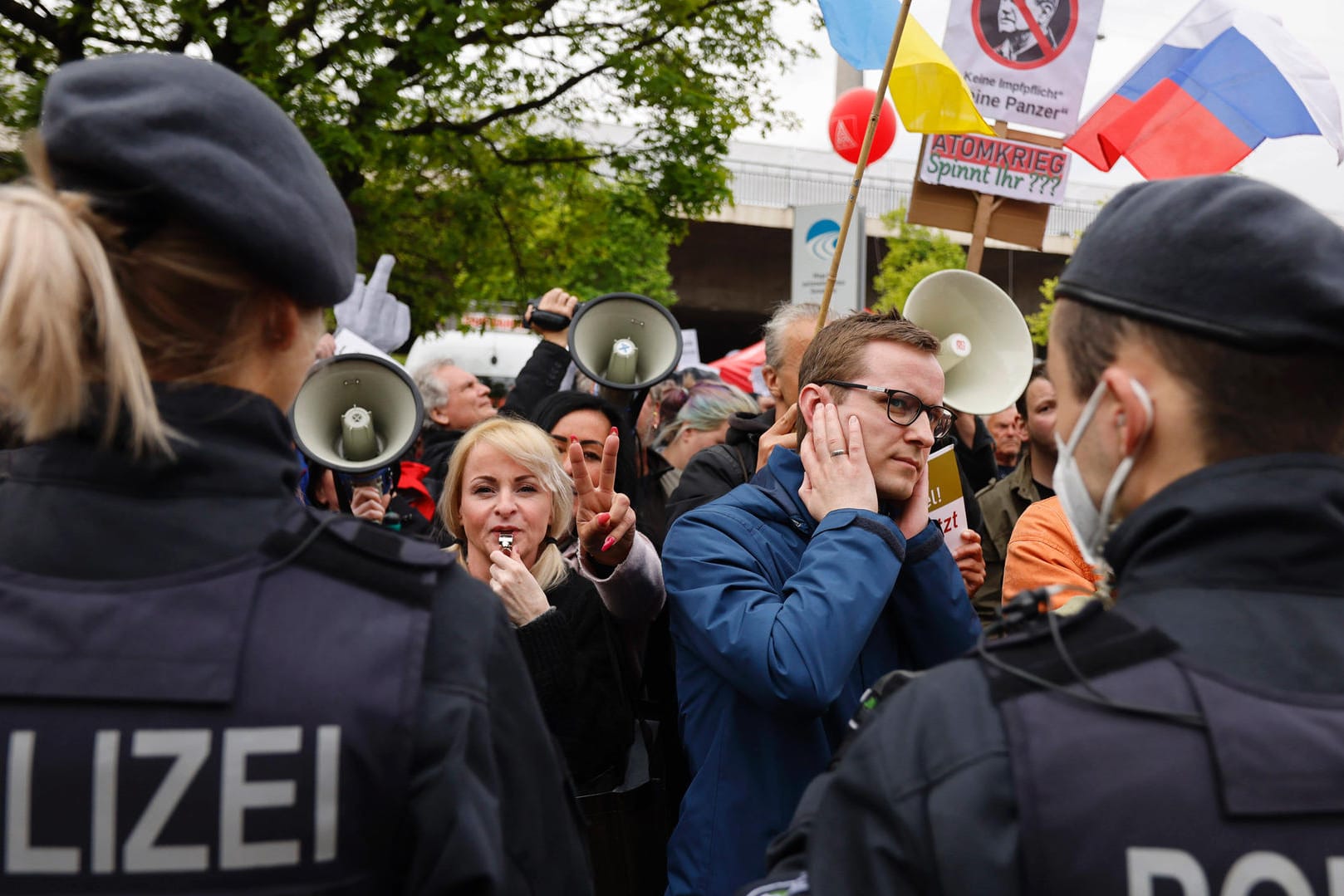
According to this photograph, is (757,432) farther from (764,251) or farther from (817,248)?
(764,251)

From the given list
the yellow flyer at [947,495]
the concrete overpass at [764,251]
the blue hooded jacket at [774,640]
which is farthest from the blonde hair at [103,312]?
the concrete overpass at [764,251]

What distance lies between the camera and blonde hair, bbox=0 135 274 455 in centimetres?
122

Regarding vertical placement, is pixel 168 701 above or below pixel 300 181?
below

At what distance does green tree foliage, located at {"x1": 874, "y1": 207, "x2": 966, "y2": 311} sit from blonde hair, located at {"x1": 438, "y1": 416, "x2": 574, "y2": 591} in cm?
2330

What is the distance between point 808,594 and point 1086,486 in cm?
97

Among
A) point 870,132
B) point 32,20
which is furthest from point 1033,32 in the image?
point 32,20

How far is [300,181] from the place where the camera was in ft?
4.66

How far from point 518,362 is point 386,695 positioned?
1560 cm

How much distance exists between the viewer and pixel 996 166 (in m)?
5.43

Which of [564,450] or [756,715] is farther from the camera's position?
[564,450]

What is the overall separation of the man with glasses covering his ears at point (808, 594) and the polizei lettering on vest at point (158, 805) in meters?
1.27

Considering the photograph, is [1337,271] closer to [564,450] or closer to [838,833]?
[838,833]

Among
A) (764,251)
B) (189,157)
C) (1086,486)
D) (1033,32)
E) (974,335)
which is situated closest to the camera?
(189,157)

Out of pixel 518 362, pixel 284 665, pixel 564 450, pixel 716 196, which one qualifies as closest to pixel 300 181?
pixel 284 665
